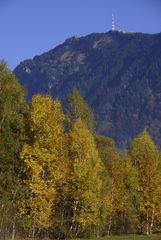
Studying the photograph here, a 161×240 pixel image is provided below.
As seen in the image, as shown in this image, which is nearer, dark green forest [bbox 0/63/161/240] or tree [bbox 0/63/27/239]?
tree [bbox 0/63/27/239]

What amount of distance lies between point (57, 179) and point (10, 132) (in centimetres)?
615

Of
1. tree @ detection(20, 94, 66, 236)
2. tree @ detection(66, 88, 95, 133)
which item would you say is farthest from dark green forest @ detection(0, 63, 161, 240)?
tree @ detection(66, 88, 95, 133)

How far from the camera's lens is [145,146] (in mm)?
102688

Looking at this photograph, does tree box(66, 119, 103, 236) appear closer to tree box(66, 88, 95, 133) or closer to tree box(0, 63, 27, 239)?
tree box(0, 63, 27, 239)

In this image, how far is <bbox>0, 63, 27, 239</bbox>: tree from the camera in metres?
56.5

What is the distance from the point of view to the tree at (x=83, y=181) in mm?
66938

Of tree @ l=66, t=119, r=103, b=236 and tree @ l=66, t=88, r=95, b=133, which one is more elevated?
tree @ l=66, t=88, r=95, b=133

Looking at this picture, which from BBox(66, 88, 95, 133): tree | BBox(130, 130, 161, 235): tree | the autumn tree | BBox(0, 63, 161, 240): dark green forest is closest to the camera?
BBox(0, 63, 161, 240): dark green forest

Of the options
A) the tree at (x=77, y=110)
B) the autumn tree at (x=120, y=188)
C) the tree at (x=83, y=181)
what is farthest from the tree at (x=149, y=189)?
the tree at (x=83, y=181)

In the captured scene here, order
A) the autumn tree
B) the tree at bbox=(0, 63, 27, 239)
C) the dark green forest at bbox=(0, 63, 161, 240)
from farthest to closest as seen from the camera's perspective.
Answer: the autumn tree, the dark green forest at bbox=(0, 63, 161, 240), the tree at bbox=(0, 63, 27, 239)

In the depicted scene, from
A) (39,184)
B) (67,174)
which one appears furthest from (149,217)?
(39,184)

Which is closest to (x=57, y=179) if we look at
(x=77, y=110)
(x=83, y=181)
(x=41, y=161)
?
(x=41, y=161)

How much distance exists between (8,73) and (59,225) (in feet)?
67.0

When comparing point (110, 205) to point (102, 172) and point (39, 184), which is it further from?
point (39, 184)
